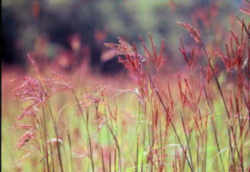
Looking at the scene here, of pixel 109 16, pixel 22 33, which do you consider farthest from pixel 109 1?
pixel 22 33

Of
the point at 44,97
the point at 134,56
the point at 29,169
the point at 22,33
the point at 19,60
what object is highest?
the point at 22,33

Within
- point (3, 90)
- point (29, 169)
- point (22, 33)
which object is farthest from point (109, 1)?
point (29, 169)

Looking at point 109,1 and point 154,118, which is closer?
point 154,118

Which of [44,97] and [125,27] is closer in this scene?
[44,97]

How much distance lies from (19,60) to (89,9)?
2.43 metres

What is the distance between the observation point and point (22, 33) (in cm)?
876

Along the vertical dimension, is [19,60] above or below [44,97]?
above

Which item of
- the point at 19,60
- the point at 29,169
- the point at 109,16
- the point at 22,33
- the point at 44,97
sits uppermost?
the point at 109,16

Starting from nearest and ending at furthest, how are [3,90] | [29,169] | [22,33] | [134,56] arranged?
[134,56], [29,169], [3,90], [22,33]

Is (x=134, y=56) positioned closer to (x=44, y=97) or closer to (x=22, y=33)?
(x=44, y=97)

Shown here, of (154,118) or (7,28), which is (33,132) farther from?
(7,28)

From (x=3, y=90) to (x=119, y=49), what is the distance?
289 cm

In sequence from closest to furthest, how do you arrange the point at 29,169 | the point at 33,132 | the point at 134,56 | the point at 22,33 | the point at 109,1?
the point at 134,56 → the point at 33,132 → the point at 29,169 → the point at 22,33 → the point at 109,1

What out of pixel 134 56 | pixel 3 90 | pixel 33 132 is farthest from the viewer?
pixel 3 90
